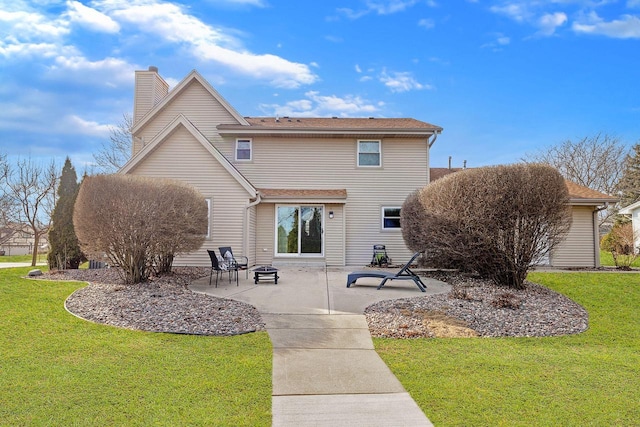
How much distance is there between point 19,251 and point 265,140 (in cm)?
2907

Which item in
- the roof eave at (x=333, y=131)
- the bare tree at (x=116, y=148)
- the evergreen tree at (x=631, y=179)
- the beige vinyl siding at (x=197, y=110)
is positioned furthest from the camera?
the evergreen tree at (x=631, y=179)

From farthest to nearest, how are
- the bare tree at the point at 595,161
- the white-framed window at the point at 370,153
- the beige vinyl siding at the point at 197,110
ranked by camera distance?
the bare tree at the point at 595,161
the beige vinyl siding at the point at 197,110
the white-framed window at the point at 370,153

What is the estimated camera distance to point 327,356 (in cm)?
541

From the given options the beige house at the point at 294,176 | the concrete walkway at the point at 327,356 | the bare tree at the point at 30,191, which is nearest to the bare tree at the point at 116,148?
the bare tree at the point at 30,191

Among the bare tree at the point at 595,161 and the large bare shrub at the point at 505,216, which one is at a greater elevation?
the bare tree at the point at 595,161

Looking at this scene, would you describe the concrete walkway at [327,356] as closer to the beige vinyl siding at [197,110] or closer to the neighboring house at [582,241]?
the neighboring house at [582,241]

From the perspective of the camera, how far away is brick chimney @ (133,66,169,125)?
18.4 m

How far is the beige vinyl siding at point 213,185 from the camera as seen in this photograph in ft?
46.9

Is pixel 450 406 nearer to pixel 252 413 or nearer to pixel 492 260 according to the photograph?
pixel 252 413

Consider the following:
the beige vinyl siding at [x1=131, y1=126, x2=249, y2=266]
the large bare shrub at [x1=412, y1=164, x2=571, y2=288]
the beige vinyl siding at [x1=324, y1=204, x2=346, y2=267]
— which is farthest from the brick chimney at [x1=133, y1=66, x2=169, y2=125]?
the large bare shrub at [x1=412, y1=164, x2=571, y2=288]

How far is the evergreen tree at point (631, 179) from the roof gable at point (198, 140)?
1326 inches

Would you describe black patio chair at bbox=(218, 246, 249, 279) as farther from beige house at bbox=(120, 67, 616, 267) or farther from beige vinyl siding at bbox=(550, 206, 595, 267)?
beige vinyl siding at bbox=(550, 206, 595, 267)

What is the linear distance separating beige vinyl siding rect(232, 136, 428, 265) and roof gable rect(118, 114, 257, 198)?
2723 millimetres

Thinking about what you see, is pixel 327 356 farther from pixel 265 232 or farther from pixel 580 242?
pixel 580 242
